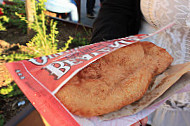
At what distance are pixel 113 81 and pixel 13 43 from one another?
90.6 inches

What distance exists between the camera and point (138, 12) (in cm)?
97

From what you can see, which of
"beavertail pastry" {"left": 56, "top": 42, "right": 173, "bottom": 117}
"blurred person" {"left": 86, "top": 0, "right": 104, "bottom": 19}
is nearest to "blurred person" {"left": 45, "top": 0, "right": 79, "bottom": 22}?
"blurred person" {"left": 86, "top": 0, "right": 104, "bottom": 19}

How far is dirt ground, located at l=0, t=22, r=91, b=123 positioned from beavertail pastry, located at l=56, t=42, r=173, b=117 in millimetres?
1303

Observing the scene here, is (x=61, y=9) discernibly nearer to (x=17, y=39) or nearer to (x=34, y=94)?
(x=17, y=39)

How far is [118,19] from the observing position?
0.98m

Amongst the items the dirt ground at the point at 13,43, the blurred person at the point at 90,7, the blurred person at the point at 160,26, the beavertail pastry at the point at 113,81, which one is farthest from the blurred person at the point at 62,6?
the beavertail pastry at the point at 113,81

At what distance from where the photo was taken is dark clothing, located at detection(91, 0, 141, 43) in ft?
3.02

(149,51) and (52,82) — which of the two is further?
(149,51)

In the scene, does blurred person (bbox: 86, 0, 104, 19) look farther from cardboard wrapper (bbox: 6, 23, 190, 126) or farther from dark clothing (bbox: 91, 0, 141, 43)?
cardboard wrapper (bbox: 6, 23, 190, 126)

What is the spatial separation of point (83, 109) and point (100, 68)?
17cm

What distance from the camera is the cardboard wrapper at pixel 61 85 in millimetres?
395

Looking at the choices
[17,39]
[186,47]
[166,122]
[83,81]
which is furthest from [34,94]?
[17,39]

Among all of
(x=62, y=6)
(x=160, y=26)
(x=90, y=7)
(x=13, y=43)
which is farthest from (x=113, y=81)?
(x=90, y=7)

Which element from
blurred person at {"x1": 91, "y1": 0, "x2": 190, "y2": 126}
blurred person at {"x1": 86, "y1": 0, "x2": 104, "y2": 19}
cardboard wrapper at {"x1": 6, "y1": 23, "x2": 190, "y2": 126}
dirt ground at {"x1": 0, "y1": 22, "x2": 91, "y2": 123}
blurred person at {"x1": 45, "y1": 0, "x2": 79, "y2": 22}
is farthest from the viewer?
blurred person at {"x1": 86, "y1": 0, "x2": 104, "y2": 19}
